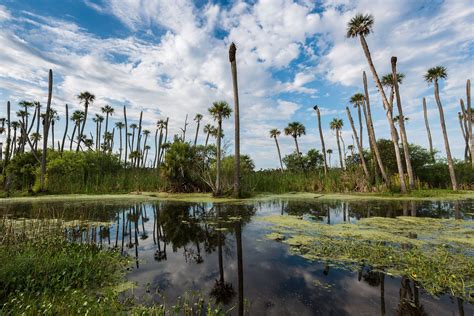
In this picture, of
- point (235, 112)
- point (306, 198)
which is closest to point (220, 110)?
point (235, 112)

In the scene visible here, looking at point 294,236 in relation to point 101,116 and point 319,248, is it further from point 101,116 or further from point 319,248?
point 101,116

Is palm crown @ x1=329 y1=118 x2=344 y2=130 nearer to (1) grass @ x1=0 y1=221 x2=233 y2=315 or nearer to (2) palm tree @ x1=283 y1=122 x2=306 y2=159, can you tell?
(2) palm tree @ x1=283 y1=122 x2=306 y2=159

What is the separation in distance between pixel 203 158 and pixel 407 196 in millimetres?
15799

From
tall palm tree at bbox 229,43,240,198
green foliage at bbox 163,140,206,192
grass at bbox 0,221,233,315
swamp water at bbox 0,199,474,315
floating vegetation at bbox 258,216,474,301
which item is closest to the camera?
grass at bbox 0,221,233,315

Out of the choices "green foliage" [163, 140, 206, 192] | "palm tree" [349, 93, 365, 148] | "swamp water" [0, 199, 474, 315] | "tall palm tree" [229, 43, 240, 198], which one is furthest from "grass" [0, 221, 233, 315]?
"palm tree" [349, 93, 365, 148]

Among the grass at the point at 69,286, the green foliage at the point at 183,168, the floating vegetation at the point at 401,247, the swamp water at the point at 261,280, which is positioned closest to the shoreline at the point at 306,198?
the green foliage at the point at 183,168

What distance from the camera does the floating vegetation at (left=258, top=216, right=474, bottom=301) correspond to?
3.89 m

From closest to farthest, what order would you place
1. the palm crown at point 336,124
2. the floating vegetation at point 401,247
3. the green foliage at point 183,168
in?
the floating vegetation at point 401,247
the green foliage at point 183,168
the palm crown at point 336,124

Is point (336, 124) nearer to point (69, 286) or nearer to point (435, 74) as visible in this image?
point (435, 74)

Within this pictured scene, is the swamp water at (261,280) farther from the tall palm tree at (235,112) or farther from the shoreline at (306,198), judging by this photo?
the tall palm tree at (235,112)

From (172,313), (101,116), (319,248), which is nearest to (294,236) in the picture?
(319,248)

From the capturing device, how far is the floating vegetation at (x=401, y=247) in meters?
3.89

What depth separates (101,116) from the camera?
54812mm

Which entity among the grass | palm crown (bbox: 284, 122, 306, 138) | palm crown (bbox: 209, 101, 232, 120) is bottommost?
the grass
